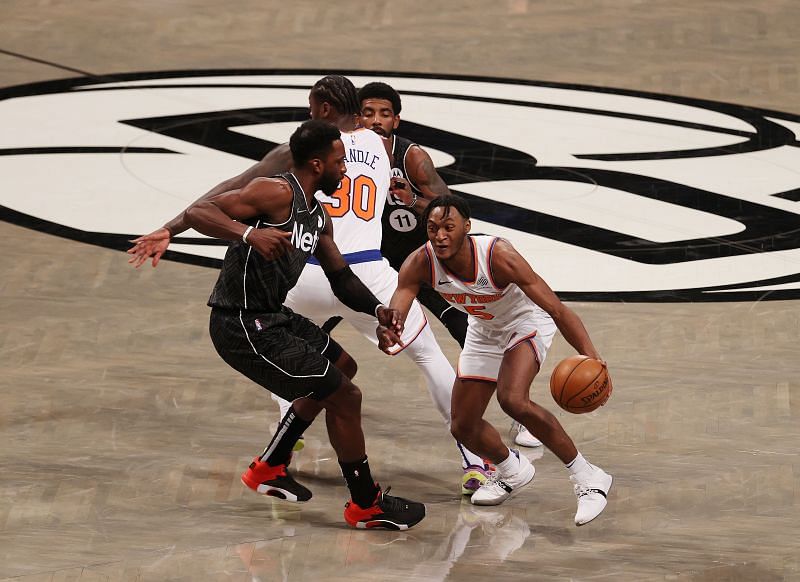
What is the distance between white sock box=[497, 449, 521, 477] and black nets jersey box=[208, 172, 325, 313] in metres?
1.35

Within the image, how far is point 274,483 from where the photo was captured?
7090 millimetres

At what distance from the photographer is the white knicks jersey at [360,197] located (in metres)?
7.61

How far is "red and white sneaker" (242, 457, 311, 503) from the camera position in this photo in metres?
7.08

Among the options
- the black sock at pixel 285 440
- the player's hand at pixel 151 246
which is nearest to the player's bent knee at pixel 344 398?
the black sock at pixel 285 440

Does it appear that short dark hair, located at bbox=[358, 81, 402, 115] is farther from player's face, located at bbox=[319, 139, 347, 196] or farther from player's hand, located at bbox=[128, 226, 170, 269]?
player's hand, located at bbox=[128, 226, 170, 269]

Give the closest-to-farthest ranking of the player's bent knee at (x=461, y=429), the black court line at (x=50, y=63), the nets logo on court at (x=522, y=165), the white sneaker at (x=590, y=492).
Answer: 1. the white sneaker at (x=590, y=492)
2. the player's bent knee at (x=461, y=429)
3. the nets logo on court at (x=522, y=165)
4. the black court line at (x=50, y=63)

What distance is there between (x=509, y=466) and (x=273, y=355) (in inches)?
50.9

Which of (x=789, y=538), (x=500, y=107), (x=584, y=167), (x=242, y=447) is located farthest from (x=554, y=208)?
(x=789, y=538)

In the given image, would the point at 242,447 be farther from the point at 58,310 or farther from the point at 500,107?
the point at 500,107

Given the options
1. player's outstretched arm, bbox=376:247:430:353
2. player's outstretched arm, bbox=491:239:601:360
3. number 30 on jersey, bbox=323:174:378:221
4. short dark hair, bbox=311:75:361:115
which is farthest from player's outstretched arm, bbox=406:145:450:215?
player's outstretched arm, bbox=491:239:601:360

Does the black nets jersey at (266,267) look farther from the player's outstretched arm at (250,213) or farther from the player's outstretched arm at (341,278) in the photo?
the player's outstretched arm at (341,278)

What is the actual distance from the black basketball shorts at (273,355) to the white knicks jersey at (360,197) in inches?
38.0

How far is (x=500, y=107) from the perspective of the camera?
14539 millimetres

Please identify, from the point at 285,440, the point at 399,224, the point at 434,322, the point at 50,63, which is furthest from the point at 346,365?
the point at 50,63
